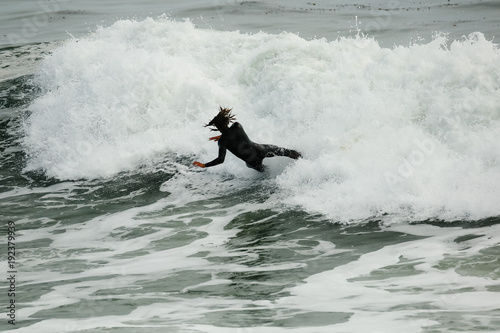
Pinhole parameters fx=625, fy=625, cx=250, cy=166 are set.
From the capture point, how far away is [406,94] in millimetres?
10805

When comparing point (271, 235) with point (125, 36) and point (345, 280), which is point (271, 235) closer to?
point (345, 280)

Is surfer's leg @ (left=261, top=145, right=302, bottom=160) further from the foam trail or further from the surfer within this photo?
the foam trail

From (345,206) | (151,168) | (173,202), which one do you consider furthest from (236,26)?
(345,206)

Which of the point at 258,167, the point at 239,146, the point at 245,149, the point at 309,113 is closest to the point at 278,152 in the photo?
the point at 258,167

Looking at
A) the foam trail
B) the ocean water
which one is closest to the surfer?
the ocean water

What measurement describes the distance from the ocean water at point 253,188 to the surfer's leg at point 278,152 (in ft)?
0.95

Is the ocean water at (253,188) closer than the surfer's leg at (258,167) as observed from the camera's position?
Yes

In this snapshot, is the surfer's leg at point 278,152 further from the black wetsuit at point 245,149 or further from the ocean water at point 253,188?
the ocean water at point 253,188

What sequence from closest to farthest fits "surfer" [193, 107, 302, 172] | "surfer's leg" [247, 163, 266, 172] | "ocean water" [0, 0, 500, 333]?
"ocean water" [0, 0, 500, 333], "surfer" [193, 107, 302, 172], "surfer's leg" [247, 163, 266, 172]

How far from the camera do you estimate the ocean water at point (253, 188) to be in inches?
227

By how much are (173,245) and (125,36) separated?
10763 mm

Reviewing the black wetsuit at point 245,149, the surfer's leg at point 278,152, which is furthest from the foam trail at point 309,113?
the black wetsuit at point 245,149

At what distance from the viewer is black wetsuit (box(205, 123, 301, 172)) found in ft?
31.7

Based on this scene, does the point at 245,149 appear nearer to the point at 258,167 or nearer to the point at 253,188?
the point at 258,167
